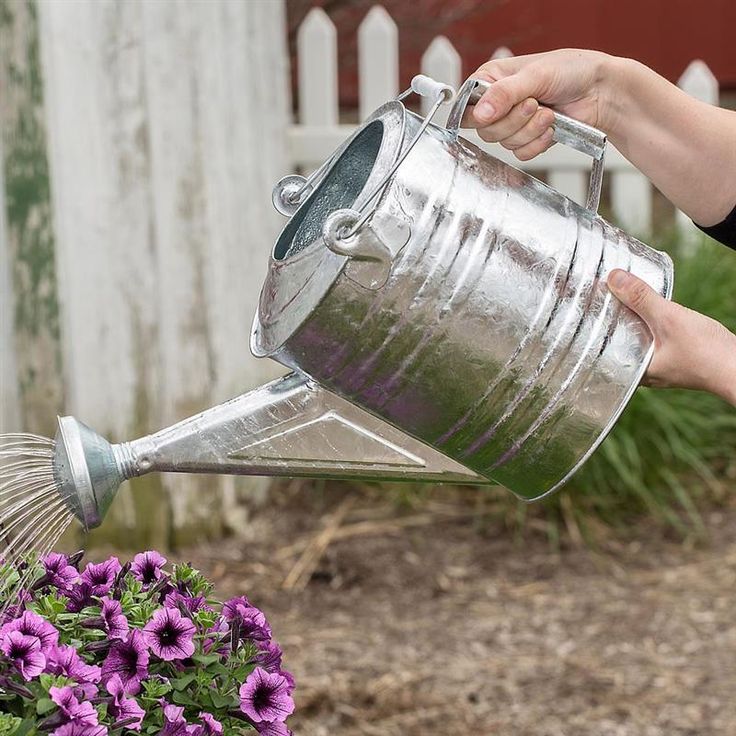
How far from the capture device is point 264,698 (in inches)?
40.2

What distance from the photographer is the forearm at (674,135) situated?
1436 millimetres

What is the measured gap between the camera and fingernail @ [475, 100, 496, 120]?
1.23 meters

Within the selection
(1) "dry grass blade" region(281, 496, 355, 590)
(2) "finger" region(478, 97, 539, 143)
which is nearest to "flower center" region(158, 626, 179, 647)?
(2) "finger" region(478, 97, 539, 143)

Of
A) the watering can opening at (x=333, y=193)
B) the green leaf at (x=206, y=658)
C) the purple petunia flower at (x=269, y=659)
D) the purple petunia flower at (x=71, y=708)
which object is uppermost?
the watering can opening at (x=333, y=193)

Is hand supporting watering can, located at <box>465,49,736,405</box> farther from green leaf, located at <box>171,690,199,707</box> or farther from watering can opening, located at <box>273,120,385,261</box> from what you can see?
green leaf, located at <box>171,690,199,707</box>

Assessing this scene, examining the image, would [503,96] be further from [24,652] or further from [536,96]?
[24,652]

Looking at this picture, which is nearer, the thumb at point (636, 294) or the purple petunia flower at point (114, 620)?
the purple petunia flower at point (114, 620)

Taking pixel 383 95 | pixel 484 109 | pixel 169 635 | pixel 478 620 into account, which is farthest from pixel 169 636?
pixel 383 95

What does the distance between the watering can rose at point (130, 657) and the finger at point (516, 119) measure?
546 mm

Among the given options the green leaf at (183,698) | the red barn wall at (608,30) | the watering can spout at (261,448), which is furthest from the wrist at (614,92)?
the red barn wall at (608,30)

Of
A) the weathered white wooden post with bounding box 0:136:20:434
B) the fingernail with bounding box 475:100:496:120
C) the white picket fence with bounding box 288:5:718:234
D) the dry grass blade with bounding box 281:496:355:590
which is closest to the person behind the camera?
the fingernail with bounding box 475:100:496:120

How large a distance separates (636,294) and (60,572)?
582 mm

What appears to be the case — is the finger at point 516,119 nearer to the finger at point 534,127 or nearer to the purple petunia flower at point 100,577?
the finger at point 534,127

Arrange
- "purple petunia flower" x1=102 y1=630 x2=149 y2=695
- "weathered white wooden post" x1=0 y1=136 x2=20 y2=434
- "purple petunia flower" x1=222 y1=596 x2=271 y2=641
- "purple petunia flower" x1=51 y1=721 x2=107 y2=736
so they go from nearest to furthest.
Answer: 1. "purple petunia flower" x1=51 y1=721 x2=107 y2=736
2. "purple petunia flower" x1=102 y1=630 x2=149 y2=695
3. "purple petunia flower" x1=222 y1=596 x2=271 y2=641
4. "weathered white wooden post" x1=0 y1=136 x2=20 y2=434
